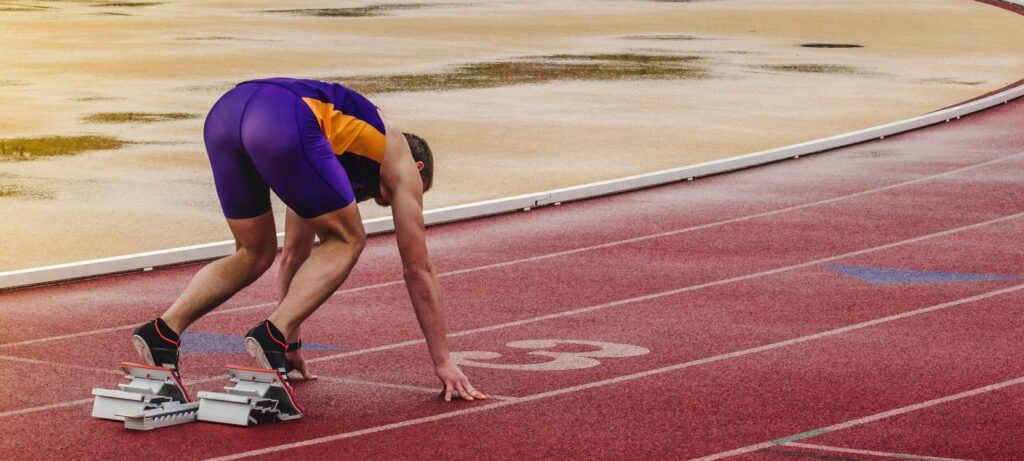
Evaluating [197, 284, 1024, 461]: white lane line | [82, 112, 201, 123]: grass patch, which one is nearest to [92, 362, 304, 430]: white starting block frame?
[197, 284, 1024, 461]: white lane line

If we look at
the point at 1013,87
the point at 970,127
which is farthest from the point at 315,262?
the point at 1013,87

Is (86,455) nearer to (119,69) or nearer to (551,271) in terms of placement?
(551,271)

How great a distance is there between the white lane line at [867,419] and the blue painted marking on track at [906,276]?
2518mm

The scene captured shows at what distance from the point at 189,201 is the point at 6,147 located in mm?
3746

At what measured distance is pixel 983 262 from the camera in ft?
34.6

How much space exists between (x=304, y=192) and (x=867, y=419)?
94.7 inches

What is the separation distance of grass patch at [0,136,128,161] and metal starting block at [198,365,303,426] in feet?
30.1

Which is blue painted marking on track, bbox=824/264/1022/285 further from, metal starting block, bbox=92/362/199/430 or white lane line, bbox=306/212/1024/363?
metal starting block, bbox=92/362/199/430

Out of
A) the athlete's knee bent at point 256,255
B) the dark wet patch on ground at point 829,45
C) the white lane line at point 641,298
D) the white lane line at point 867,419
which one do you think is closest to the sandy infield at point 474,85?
the dark wet patch on ground at point 829,45

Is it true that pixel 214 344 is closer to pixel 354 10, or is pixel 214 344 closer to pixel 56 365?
pixel 56 365

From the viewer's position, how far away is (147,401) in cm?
644

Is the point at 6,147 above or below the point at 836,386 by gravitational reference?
below

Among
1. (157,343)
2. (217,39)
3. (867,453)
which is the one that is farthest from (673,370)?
(217,39)

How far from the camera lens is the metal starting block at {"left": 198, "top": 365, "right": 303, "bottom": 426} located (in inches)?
254
